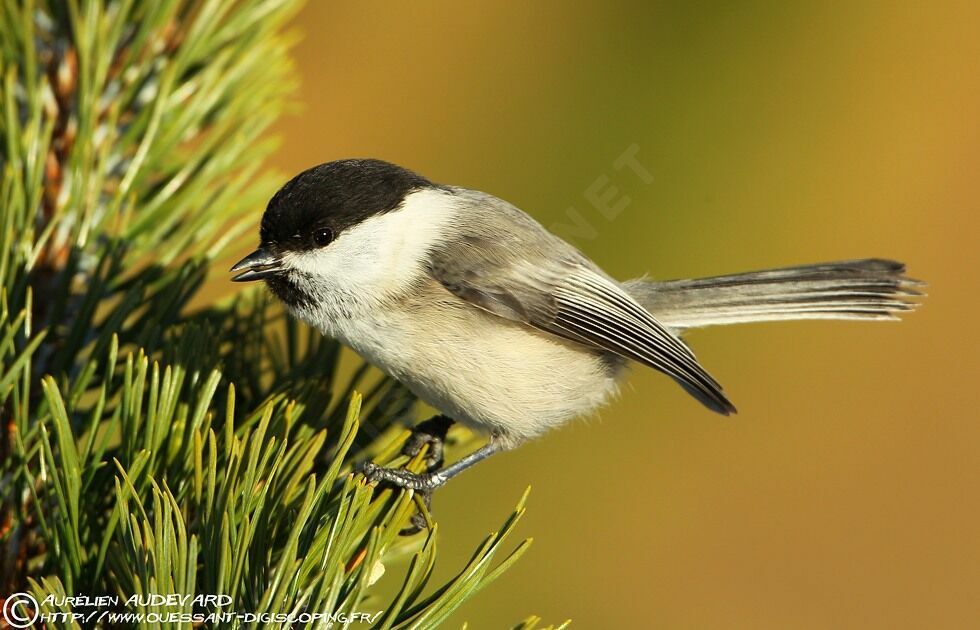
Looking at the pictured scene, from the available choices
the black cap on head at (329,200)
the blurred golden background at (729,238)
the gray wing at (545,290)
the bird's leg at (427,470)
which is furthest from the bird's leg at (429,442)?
the blurred golden background at (729,238)

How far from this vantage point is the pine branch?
2.13ft

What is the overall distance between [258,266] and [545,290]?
17.7 inches

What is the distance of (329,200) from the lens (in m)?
1.14

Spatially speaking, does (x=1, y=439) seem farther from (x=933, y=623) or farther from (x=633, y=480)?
(x=933, y=623)

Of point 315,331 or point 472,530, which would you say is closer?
point 315,331

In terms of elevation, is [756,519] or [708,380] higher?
[708,380]

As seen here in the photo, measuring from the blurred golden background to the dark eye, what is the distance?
68 cm

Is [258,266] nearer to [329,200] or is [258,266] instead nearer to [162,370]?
[329,200]

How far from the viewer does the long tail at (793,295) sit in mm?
1398

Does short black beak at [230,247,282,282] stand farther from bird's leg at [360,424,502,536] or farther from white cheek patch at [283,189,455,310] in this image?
bird's leg at [360,424,502,536]

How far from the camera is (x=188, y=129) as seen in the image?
3.23 feet

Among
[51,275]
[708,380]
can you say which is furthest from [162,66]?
[708,380]

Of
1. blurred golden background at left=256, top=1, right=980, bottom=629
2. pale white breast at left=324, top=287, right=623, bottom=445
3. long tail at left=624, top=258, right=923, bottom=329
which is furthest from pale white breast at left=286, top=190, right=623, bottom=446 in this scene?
blurred golden background at left=256, top=1, right=980, bottom=629

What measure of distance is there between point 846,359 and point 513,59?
103 cm
